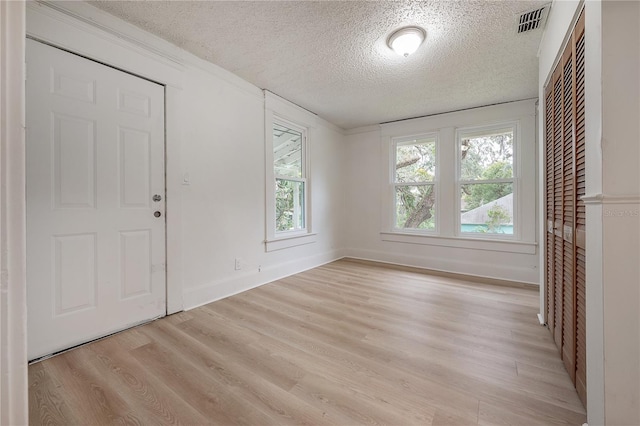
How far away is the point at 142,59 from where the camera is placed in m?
2.20

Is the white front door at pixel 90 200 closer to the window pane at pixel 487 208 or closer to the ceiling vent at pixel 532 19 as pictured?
the ceiling vent at pixel 532 19

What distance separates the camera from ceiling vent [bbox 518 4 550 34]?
1931mm

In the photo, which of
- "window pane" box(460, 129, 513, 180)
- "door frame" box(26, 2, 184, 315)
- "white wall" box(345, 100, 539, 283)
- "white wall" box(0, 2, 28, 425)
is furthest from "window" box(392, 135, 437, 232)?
"white wall" box(0, 2, 28, 425)

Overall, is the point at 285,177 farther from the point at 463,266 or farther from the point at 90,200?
the point at 463,266

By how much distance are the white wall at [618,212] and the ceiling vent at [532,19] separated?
1233 millimetres

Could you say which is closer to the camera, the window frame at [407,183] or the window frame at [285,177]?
the window frame at [285,177]

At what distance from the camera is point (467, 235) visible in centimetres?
389

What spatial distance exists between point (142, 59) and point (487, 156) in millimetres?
4253

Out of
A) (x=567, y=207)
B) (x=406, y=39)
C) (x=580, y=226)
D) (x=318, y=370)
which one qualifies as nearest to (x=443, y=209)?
(x=567, y=207)

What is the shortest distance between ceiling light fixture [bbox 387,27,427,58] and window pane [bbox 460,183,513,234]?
2.40 m

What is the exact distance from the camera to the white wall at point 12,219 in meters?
0.53

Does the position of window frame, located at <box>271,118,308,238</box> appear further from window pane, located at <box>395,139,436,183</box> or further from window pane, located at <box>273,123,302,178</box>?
window pane, located at <box>395,139,436,183</box>

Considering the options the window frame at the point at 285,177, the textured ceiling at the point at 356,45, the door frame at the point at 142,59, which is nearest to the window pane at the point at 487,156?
the textured ceiling at the point at 356,45

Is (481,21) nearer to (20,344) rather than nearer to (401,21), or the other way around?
(401,21)
